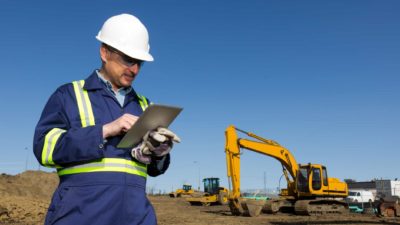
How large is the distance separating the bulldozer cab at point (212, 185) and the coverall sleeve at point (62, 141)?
32105mm

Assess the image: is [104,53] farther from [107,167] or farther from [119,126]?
[107,167]

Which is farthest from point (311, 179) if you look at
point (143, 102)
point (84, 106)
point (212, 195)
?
point (84, 106)

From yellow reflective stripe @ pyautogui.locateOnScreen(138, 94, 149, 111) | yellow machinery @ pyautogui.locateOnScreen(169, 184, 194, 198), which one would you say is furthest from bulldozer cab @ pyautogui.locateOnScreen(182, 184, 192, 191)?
yellow reflective stripe @ pyautogui.locateOnScreen(138, 94, 149, 111)

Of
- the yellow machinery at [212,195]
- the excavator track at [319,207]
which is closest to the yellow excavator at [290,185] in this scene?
the excavator track at [319,207]

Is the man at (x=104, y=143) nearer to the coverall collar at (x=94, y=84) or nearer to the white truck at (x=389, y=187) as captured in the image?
the coverall collar at (x=94, y=84)

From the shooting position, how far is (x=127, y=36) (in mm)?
2201

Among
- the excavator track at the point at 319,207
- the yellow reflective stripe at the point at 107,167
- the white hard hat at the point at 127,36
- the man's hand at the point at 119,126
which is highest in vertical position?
the white hard hat at the point at 127,36

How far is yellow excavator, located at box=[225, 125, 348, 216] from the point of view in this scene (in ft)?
67.8

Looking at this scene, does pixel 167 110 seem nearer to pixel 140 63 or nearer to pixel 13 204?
pixel 140 63

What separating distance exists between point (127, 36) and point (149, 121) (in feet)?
1.81

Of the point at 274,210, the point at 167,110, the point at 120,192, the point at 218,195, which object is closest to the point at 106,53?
the point at 167,110

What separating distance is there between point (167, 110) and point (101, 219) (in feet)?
1.93

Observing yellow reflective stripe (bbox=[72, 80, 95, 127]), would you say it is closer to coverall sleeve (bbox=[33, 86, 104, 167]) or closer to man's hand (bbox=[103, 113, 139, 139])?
coverall sleeve (bbox=[33, 86, 104, 167])

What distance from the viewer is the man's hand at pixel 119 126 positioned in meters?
1.91
